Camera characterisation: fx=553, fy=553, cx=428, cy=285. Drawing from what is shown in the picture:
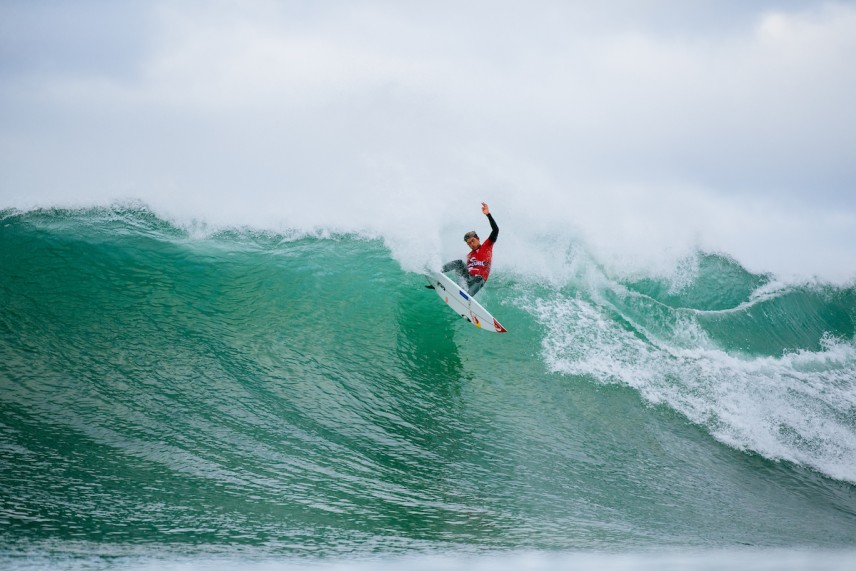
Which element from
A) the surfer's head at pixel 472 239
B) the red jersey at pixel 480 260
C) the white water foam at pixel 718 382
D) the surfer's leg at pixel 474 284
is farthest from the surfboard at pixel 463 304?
the white water foam at pixel 718 382

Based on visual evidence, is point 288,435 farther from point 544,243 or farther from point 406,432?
point 544,243

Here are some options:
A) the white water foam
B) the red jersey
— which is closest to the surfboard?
the red jersey

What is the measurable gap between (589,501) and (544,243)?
584cm

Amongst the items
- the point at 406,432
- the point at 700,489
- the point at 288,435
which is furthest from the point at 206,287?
the point at 700,489

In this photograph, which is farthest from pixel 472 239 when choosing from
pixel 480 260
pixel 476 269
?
pixel 476 269

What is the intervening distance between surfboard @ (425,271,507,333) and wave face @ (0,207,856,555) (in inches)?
10.1

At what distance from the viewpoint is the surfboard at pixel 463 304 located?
7.35 m

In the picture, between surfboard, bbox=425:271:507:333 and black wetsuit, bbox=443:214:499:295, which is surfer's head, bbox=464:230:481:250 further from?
surfboard, bbox=425:271:507:333

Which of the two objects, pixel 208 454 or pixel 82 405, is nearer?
pixel 208 454

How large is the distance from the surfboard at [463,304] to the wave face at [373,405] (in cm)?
26

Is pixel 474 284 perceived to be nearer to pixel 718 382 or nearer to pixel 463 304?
pixel 463 304

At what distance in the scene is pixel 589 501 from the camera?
16.6ft

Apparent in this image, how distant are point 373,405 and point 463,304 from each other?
2218 millimetres

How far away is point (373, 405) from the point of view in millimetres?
6016
